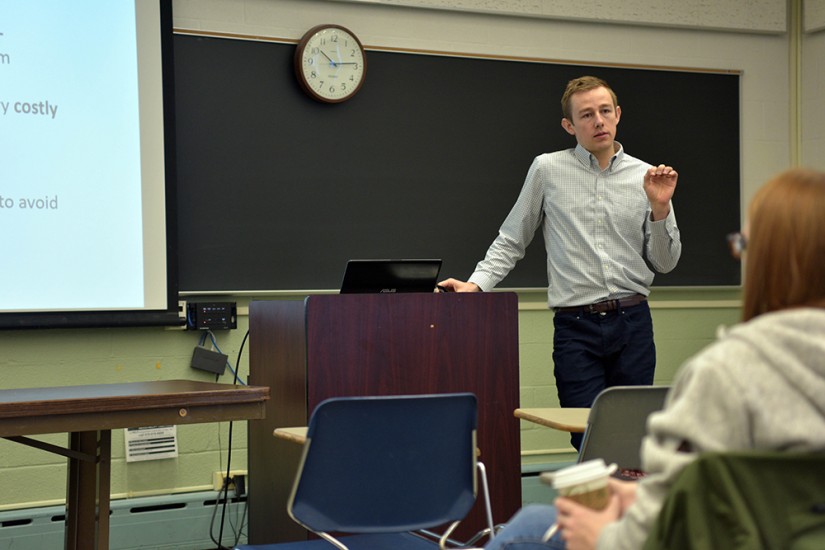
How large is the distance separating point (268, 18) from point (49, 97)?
0.95 metres

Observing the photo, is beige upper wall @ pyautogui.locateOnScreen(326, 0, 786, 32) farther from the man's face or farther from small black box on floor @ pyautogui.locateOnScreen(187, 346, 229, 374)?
small black box on floor @ pyautogui.locateOnScreen(187, 346, 229, 374)

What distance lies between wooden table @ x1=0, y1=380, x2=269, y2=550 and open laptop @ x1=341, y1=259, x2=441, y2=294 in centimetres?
52

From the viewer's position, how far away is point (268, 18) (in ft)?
13.4

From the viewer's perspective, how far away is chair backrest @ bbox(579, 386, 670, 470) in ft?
7.14

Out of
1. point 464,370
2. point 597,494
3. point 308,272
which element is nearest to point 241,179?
point 308,272

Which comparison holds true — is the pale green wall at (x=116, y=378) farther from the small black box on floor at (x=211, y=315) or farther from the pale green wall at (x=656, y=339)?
the pale green wall at (x=656, y=339)

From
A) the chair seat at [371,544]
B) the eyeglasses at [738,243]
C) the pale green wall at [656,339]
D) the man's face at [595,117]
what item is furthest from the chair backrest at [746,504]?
the pale green wall at [656,339]

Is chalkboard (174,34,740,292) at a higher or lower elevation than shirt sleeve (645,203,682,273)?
higher

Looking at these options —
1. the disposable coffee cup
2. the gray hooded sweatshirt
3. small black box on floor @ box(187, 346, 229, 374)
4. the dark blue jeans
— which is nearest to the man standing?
the dark blue jeans

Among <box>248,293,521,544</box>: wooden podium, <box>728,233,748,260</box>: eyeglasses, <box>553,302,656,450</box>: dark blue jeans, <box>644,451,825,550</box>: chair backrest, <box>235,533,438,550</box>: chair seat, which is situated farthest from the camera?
<box>553,302,656,450</box>: dark blue jeans

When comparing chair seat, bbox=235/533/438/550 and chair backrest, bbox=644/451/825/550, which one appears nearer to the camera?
chair backrest, bbox=644/451/825/550

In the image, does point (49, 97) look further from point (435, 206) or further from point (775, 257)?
point (775, 257)

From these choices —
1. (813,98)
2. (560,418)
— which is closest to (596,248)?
(560,418)

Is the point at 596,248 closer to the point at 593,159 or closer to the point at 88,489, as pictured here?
the point at 593,159
